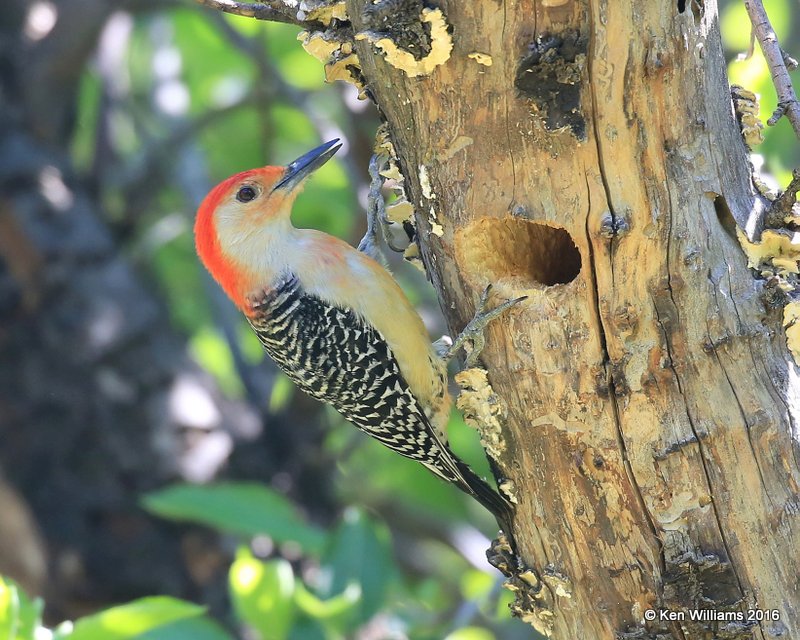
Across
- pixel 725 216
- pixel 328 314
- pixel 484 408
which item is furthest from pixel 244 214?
pixel 725 216

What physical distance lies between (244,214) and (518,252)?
1.62 meters

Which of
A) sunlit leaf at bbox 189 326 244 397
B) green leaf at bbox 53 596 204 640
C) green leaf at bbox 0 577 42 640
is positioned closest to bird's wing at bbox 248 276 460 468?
green leaf at bbox 53 596 204 640

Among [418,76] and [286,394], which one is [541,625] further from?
[286,394]

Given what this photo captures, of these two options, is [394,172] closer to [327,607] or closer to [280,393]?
[327,607]

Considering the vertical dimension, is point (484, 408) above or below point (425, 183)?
below

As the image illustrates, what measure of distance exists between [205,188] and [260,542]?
82.9 inches

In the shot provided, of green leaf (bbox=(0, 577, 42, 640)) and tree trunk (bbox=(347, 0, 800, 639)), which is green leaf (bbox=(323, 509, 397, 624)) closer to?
green leaf (bbox=(0, 577, 42, 640))

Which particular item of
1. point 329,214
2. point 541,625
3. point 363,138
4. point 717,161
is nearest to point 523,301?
point 717,161

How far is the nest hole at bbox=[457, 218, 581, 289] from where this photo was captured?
3016 mm

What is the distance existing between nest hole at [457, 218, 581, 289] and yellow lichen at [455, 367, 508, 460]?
1.00ft

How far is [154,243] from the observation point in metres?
5.85

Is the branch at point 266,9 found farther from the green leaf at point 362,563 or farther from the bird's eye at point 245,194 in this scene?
the green leaf at point 362,563

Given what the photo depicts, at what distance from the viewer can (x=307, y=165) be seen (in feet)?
14.2

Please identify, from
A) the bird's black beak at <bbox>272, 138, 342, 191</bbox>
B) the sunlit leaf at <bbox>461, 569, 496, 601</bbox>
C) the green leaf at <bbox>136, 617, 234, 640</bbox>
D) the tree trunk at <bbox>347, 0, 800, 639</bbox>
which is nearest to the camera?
the tree trunk at <bbox>347, 0, 800, 639</bbox>
